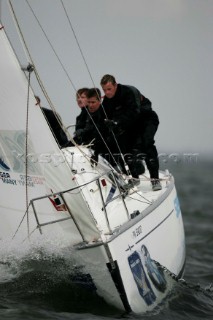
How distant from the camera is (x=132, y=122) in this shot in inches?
274

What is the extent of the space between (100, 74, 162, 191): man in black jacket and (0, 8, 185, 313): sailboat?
119 cm

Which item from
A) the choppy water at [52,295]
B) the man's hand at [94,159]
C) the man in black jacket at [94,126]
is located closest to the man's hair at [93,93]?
the man in black jacket at [94,126]

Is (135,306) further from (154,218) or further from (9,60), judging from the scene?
(9,60)

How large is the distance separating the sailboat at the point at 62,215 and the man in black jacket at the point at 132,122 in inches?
47.0

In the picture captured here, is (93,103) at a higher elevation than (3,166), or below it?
higher

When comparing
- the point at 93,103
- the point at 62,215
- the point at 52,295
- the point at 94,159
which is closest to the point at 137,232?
the point at 62,215

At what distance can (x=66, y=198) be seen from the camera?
536cm

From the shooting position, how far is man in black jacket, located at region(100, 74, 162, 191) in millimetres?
6773

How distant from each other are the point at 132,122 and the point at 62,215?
1.86 m

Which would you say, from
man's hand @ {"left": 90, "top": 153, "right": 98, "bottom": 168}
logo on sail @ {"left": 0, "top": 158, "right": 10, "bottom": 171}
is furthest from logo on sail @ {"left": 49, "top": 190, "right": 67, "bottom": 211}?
man's hand @ {"left": 90, "top": 153, "right": 98, "bottom": 168}

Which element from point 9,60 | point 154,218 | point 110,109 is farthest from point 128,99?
point 9,60

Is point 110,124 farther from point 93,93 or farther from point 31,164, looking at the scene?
point 31,164

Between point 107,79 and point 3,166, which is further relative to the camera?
point 107,79

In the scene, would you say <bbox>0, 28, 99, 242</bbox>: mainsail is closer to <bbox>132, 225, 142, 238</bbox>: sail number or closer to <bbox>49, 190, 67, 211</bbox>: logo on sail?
<bbox>49, 190, 67, 211</bbox>: logo on sail
